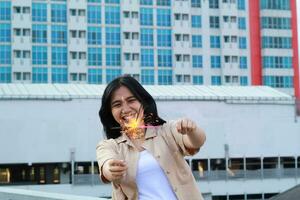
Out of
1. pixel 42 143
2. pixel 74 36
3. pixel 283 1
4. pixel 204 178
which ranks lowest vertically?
pixel 204 178

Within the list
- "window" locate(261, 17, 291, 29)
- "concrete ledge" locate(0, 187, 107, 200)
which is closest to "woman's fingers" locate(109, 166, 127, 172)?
"concrete ledge" locate(0, 187, 107, 200)

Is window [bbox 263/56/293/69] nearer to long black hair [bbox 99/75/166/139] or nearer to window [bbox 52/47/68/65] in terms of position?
window [bbox 52/47/68/65]

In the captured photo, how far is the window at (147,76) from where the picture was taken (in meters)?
64.3

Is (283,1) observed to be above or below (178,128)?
above

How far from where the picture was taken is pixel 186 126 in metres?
2.39

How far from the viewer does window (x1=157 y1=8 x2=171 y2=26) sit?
215 ft

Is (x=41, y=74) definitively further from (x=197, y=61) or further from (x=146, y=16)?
(x=197, y=61)

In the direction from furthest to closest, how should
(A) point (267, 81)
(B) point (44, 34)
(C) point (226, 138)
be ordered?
(A) point (267, 81)
(B) point (44, 34)
(C) point (226, 138)

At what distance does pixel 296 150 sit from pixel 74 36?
26.8 m

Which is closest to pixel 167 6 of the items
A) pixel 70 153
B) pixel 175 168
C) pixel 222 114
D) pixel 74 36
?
pixel 74 36

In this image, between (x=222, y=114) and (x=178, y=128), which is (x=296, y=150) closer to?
(x=222, y=114)

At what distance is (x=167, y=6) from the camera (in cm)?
Answer: 6594

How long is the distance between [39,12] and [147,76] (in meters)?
13.2

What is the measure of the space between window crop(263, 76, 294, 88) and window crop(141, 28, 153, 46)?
13902 millimetres
